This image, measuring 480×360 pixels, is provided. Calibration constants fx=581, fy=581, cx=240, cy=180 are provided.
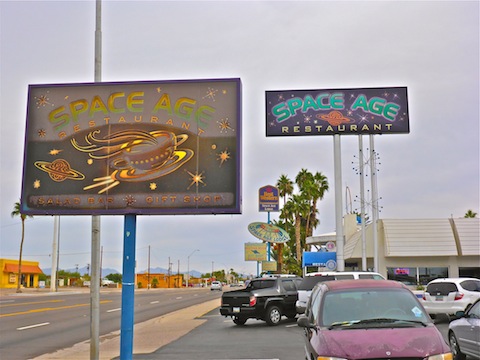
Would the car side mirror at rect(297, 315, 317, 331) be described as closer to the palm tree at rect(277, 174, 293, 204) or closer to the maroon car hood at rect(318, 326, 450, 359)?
the maroon car hood at rect(318, 326, 450, 359)

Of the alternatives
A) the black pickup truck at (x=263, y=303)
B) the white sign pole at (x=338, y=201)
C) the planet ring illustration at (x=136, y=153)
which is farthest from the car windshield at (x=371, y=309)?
the white sign pole at (x=338, y=201)

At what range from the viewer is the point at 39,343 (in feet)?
57.5

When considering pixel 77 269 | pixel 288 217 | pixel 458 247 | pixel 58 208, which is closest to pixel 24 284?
pixel 288 217

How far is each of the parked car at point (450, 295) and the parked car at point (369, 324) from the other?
1186 centimetres

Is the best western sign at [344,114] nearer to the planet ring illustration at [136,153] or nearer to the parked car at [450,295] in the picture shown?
the parked car at [450,295]

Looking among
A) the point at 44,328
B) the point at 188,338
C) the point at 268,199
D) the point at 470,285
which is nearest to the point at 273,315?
the point at 188,338

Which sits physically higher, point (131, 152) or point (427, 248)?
point (131, 152)

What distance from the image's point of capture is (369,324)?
7.95 metres

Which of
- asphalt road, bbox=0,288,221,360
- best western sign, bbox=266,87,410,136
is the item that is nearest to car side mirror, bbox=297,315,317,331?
asphalt road, bbox=0,288,221,360

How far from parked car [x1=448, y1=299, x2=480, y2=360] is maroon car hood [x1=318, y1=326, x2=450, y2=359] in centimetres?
340

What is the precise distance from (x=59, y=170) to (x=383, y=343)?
27.1 feet

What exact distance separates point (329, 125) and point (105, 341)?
57.3 ft

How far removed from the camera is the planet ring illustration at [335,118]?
30.9m

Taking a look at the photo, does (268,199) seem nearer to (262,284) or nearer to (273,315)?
(262,284)
